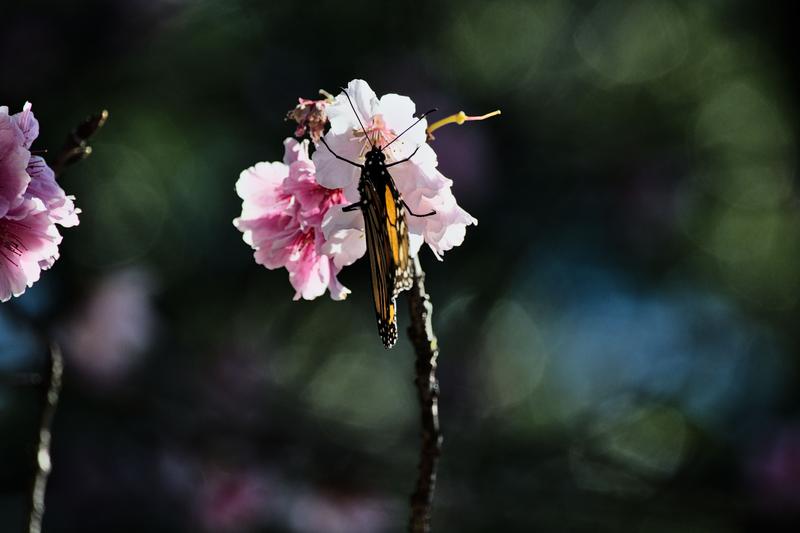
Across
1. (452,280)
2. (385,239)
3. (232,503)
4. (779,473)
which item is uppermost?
(385,239)

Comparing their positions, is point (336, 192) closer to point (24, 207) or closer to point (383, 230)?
point (383, 230)

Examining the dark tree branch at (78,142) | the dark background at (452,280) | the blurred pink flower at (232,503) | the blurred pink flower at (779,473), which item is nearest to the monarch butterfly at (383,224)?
the dark tree branch at (78,142)

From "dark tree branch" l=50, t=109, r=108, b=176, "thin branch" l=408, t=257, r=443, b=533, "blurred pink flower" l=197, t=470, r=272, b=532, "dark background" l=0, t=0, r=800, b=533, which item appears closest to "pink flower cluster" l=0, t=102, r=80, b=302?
"dark tree branch" l=50, t=109, r=108, b=176

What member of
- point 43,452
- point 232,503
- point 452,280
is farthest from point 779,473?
point 43,452

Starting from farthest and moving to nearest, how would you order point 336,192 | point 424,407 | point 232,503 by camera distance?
point 232,503 < point 336,192 < point 424,407

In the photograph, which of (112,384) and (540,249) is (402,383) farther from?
(112,384)

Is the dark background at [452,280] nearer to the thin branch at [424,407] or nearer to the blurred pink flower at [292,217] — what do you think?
the blurred pink flower at [292,217]
